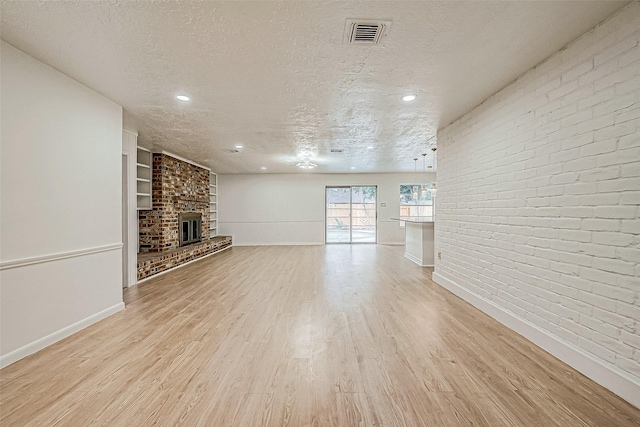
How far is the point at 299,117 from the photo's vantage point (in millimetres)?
3959

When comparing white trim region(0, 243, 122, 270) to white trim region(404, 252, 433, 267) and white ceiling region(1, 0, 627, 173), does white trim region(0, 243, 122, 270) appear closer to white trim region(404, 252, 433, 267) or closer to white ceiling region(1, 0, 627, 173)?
white ceiling region(1, 0, 627, 173)

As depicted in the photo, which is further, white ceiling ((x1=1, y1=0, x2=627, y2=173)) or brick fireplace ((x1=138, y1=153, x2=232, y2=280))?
brick fireplace ((x1=138, y1=153, x2=232, y2=280))

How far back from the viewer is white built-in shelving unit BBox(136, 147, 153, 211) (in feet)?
18.7

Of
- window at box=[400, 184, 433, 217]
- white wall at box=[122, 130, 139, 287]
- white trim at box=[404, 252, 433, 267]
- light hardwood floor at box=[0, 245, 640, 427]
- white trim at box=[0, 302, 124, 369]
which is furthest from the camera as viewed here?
window at box=[400, 184, 433, 217]

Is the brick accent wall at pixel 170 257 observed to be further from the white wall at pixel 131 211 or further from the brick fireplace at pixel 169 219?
the white wall at pixel 131 211

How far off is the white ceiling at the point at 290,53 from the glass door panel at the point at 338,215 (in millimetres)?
5888

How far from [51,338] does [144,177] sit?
13.2ft

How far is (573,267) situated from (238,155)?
6160mm

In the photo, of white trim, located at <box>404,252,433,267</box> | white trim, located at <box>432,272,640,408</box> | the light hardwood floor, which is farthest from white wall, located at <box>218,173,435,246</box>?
white trim, located at <box>432,272,640,408</box>

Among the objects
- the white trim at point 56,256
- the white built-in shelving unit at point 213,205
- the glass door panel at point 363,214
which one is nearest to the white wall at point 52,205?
the white trim at point 56,256

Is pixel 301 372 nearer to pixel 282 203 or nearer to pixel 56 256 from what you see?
pixel 56 256

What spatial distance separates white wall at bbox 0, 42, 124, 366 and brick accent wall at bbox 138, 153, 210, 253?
276 centimetres

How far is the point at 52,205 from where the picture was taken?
101 inches

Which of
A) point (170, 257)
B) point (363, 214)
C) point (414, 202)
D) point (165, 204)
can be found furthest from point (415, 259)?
point (165, 204)
